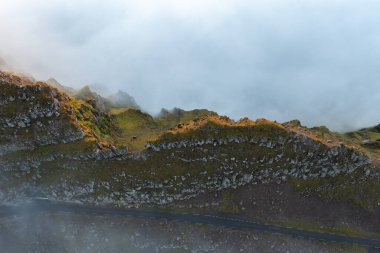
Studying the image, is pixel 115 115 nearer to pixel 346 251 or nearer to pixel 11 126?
pixel 11 126

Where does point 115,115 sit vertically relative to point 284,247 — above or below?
above

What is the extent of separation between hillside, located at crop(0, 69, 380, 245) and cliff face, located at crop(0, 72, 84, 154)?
0.31m

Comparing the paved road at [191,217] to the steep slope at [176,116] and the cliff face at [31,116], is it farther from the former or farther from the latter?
the steep slope at [176,116]

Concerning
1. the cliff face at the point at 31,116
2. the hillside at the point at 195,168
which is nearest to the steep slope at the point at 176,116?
the hillside at the point at 195,168

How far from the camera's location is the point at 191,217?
11900 centimetres

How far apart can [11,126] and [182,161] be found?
192 feet

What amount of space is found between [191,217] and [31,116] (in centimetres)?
6392

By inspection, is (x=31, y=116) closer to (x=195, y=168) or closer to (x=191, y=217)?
(x=195, y=168)

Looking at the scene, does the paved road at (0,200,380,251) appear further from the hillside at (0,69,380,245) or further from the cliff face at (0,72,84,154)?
the cliff face at (0,72,84,154)

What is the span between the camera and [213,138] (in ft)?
376

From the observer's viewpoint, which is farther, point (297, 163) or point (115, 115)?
point (115, 115)

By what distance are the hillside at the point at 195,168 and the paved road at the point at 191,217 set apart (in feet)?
7.92

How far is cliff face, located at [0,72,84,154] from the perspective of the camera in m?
111

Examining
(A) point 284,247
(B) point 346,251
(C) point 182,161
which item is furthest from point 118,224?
(B) point 346,251
